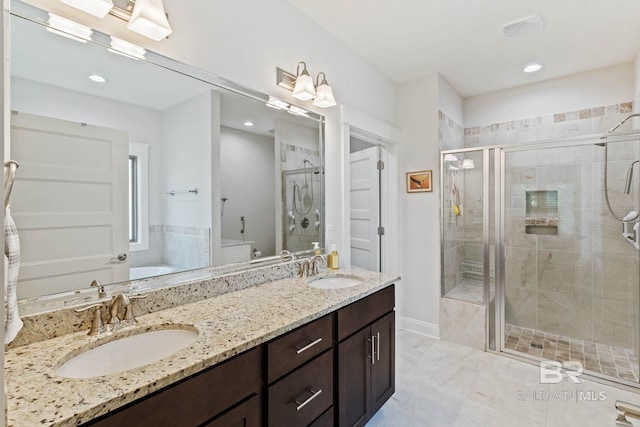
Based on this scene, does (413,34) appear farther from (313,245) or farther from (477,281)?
(477,281)

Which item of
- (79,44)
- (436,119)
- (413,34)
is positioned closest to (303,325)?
(79,44)

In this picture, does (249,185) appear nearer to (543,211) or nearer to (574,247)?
(543,211)

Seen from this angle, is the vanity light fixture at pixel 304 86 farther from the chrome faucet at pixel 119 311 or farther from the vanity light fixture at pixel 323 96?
the chrome faucet at pixel 119 311

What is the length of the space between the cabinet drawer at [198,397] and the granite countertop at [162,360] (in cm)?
3

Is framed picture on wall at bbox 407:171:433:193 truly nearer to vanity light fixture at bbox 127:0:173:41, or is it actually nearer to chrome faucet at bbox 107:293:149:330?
vanity light fixture at bbox 127:0:173:41

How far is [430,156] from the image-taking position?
9.95 ft

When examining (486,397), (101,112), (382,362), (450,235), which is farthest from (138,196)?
(450,235)

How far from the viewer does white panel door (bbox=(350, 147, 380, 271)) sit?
10.6ft

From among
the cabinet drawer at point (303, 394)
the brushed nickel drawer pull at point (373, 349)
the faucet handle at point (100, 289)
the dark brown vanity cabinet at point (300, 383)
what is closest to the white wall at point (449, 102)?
the dark brown vanity cabinet at point (300, 383)

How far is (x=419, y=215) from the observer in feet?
10.2

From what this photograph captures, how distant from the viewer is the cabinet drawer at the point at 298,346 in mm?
1128

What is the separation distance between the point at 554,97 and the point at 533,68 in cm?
52

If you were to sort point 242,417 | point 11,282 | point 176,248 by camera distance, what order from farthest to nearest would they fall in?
point 176,248, point 242,417, point 11,282

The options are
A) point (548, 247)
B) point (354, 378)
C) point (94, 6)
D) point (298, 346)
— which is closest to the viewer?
point (94, 6)
